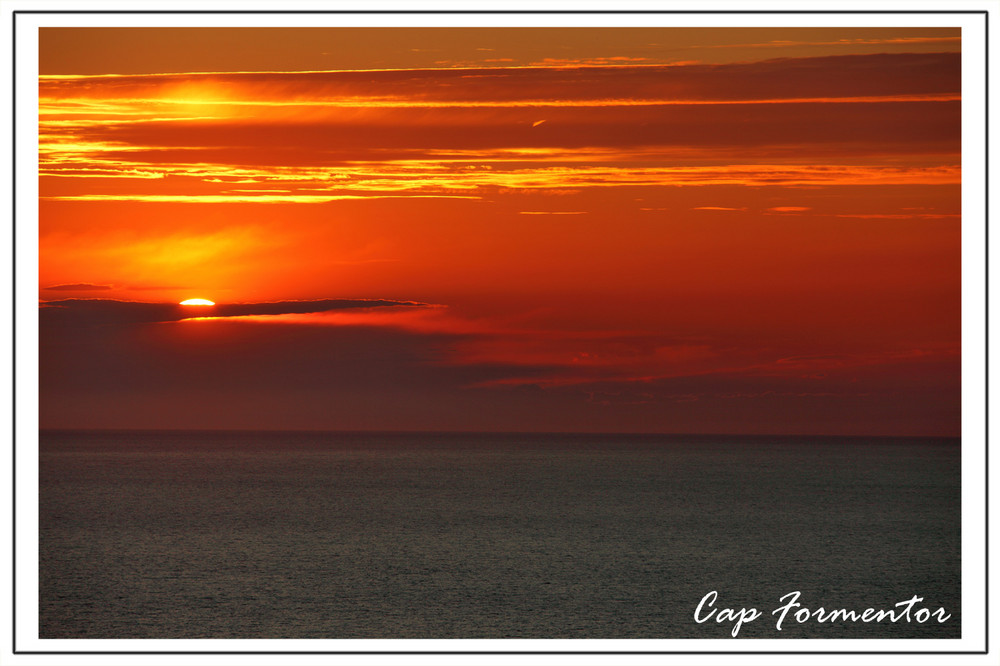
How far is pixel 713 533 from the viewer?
63.2m

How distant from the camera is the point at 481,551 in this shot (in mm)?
52938

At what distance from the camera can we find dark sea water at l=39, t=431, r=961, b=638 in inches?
1330

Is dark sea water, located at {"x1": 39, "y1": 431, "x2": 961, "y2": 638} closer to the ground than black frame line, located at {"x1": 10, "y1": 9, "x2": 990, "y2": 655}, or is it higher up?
closer to the ground

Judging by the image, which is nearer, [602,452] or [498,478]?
[498,478]

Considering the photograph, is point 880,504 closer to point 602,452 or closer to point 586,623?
point 586,623

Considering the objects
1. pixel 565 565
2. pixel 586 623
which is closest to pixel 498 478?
pixel 565 565

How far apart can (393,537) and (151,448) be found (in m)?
134

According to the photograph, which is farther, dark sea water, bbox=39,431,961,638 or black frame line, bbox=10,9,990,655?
dark sea water, bbox=39,431,961,638

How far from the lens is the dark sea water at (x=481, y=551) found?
33781 mm
